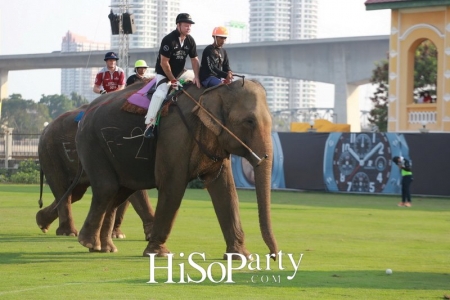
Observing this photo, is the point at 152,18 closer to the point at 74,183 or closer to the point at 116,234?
the point at 116,234

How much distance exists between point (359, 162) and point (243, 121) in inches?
1068

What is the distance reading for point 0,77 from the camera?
100562 millimetres

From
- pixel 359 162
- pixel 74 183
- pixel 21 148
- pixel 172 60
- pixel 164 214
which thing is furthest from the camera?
pixel 21 148

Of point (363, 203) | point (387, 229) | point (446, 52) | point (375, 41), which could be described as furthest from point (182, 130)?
point (375, 41)

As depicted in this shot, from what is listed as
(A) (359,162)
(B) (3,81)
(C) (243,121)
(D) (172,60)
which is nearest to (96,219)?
(D) (172,60)

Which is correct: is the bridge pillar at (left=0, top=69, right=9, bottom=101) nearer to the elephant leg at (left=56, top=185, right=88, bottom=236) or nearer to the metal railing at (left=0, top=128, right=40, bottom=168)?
the metal railing at (left=0, top=128, right=40, bottom=168)

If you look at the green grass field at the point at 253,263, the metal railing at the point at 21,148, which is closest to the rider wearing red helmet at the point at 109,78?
the green grass field at the point at 253,263

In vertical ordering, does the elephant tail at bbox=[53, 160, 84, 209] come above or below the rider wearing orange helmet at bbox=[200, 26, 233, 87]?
below

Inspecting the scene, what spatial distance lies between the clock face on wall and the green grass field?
→ 13680mm

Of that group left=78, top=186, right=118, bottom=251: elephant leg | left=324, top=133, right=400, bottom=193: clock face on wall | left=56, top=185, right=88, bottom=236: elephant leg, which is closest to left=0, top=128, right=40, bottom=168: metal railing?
left=324, top=133, right=400, bottom=193: clock face on wall

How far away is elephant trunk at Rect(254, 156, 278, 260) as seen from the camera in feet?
44.8

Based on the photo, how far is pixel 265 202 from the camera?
560 inches

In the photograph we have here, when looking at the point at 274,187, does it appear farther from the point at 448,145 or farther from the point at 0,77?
the point at 0,77

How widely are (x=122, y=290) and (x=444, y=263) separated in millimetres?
5407
